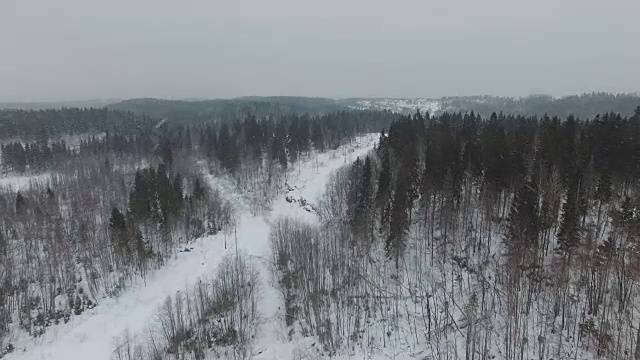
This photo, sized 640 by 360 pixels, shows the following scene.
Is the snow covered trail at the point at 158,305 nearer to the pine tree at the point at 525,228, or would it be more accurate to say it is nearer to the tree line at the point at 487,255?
the tree line at the point at 487,255

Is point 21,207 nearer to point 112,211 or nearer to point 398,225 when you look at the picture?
point 112,211

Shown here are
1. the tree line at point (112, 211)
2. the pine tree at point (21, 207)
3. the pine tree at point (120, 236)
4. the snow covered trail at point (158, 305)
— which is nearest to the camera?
the snow covered trail at point (158, 305)

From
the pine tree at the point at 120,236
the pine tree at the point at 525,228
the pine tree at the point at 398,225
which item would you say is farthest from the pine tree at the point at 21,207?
the pine tree at the point at 525,228

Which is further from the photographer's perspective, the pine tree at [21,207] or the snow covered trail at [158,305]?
the pine tree at [21,207]

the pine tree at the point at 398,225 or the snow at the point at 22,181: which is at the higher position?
the pine tree at the point at 398,225

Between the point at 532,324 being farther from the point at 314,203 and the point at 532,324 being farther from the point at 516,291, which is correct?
the point at 314,203

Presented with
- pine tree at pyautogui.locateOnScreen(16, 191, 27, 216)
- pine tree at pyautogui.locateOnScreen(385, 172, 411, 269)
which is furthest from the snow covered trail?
pine tree at pyautogui.locateOnScreen(16, 191, 27, 216)

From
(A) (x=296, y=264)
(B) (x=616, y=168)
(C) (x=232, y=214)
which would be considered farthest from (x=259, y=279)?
(B) (x=616, y=168)

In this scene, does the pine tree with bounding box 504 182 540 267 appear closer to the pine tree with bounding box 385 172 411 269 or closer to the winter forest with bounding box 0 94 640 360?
the winter forest with bounding box 0 94 640 360
